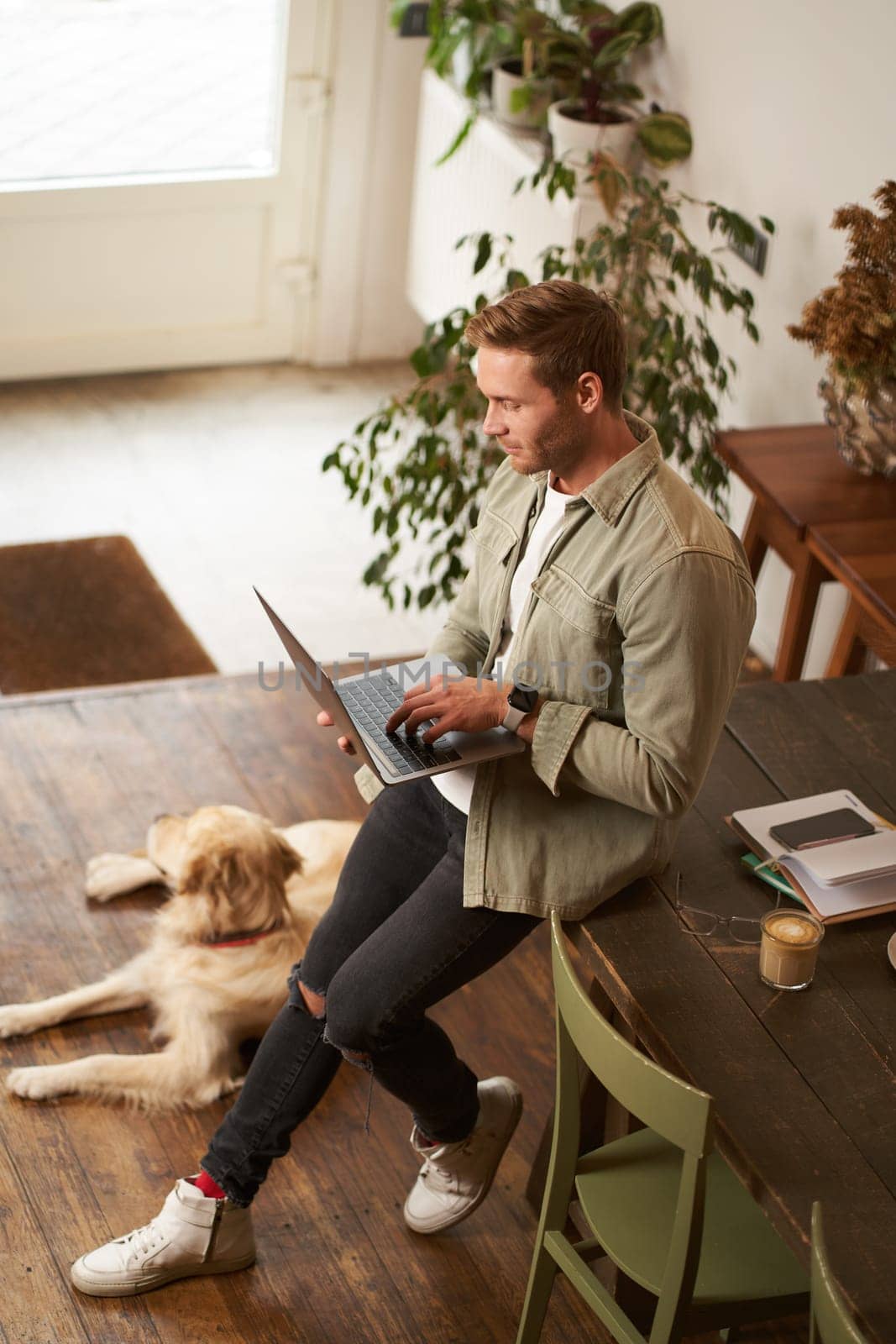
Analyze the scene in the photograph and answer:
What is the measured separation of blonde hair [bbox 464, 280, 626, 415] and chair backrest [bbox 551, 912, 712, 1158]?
0.64 metres

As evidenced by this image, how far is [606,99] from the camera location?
4.00 m

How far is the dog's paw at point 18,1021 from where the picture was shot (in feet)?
8.53

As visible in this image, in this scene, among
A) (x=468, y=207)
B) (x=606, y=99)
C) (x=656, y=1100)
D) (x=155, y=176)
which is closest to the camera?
(x=656, y=1100)

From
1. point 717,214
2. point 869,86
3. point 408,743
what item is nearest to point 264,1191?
point 408,743

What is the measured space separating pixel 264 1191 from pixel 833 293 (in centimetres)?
185

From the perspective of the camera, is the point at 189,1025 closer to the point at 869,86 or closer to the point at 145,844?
Result: the point at 145,844

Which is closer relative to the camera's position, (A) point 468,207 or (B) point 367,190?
(A) point 468,207

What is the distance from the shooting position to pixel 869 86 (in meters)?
3.19

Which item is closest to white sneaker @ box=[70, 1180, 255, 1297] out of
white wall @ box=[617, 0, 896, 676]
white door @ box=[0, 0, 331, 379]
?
white wall @ box=[617, 0, 896, 676]

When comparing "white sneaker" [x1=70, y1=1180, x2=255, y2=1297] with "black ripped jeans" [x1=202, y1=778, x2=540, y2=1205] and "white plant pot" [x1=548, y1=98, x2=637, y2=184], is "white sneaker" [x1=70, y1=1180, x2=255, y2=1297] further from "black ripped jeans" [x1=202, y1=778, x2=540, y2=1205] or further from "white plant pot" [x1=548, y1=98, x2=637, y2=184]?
"white plant pot" [x1=548, y1=98, x2=637, y2=184]

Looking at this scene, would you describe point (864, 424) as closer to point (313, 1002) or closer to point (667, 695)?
point (667, 695)

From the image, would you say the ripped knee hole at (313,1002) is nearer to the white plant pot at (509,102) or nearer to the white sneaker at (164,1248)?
the white sneaker at (164,1248)

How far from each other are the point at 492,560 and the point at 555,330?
37 cm

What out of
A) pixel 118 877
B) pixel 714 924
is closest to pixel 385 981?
pixel 714 924
